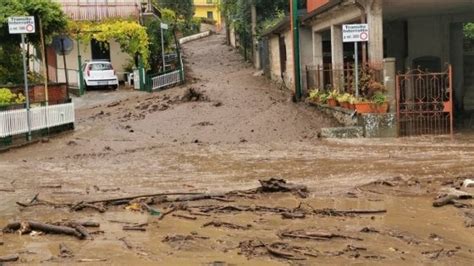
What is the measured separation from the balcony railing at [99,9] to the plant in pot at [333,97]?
20.2 metres

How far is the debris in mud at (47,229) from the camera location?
7.26 meters

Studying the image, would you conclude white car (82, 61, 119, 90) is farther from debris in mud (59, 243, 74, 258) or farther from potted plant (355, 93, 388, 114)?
debris in mud (59, 243, 74, 258)

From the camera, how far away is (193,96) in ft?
80.8

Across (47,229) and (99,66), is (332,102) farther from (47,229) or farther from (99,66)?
(99,66)

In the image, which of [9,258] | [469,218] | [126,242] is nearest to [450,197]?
[469,218]

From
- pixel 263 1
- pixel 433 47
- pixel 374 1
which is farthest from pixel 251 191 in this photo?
pixel 263 1

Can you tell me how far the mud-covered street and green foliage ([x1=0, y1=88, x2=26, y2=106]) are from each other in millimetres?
1424

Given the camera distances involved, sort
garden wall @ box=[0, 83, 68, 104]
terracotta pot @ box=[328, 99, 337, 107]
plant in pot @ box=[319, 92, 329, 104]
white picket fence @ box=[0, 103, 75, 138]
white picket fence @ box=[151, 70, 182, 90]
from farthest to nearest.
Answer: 1. white picket fence @ box=[151, 70, 182, 90]
2. plant in pot @ box=[319, 92, 329, 104]
3. terracotta pot @ box=[328, 99, 337, 107]
4. garden wall @ box=[0, 83, 68, 104]
5. white picket fence @ box=[0, 103, 75, 138]

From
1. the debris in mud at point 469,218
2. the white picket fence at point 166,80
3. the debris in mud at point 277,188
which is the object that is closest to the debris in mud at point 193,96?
the white picket fence at point 166,80

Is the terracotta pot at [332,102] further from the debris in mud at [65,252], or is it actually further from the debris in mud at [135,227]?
the debris in mud at [65,252]

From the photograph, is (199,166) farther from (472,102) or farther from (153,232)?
(472,102)

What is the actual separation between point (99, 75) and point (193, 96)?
1011cm

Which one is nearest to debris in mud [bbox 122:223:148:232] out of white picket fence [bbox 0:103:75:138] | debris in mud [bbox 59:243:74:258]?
debris in mud [bbox 59:243:74:258]

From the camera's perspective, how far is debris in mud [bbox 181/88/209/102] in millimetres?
24312
